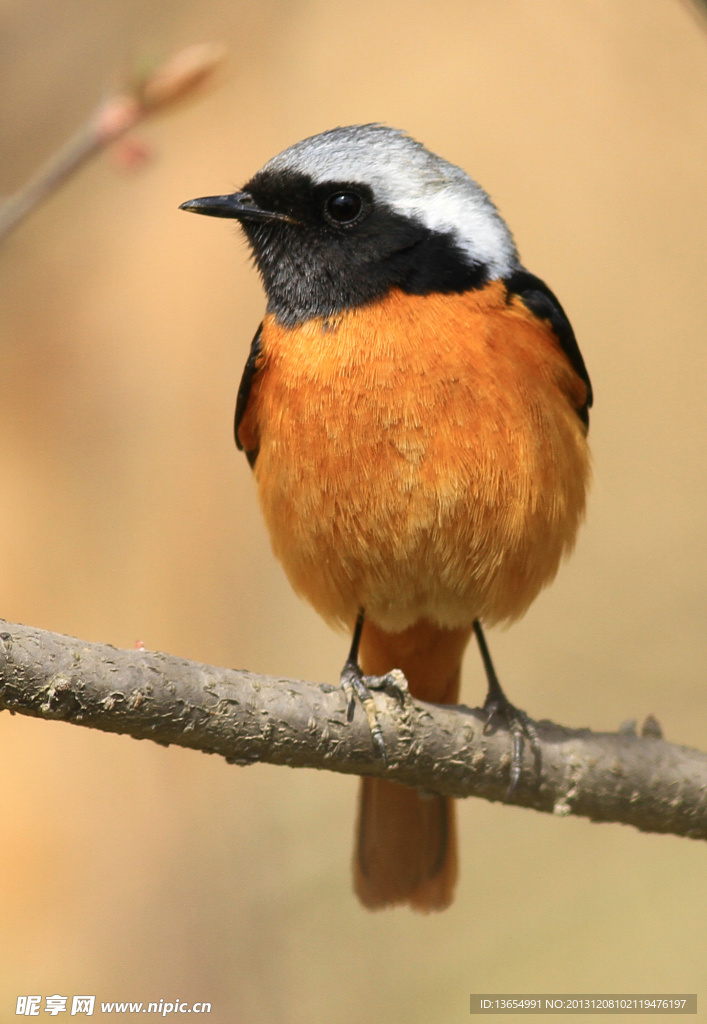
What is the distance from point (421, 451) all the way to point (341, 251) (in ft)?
3.05

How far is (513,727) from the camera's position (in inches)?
159

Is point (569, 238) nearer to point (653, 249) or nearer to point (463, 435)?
point (653, 249)

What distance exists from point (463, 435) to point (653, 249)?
13.5ft

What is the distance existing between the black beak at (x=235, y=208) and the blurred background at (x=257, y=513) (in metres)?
1.08

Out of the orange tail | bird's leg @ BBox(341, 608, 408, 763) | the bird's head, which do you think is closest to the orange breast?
the bird's head

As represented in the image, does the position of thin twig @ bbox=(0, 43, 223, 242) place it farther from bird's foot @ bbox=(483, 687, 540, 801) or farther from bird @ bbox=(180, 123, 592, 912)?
bird's foot @ bbox=(483, 687, 540, 801)

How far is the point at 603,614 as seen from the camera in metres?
6.35

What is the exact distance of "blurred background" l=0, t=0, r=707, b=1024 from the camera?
543 centimetres

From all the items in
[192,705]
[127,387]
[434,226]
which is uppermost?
[127,387]

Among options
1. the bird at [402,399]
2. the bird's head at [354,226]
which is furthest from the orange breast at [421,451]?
the bird's head at [354,226]

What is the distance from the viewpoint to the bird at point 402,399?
375 centimetres

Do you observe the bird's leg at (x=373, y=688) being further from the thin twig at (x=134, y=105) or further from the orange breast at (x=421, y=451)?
the thin twig at (x=134, y=105)

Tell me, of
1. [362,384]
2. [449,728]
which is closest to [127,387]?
[362,384]

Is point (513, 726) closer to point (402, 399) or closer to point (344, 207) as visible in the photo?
point (402, 399)
